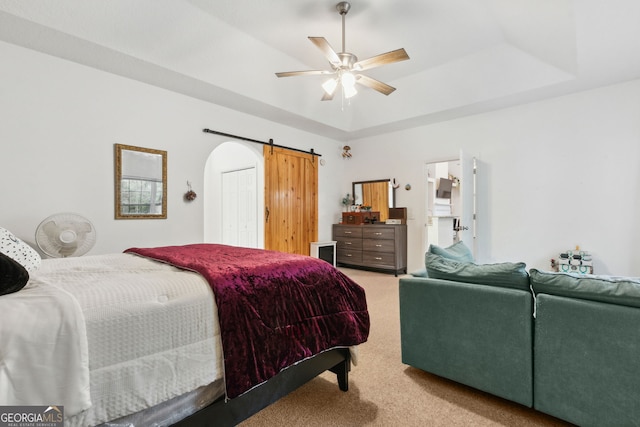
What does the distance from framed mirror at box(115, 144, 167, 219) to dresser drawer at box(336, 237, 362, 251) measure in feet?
10.1

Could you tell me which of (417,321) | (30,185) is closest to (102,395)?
(417,321)

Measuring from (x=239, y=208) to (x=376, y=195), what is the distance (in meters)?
2.66

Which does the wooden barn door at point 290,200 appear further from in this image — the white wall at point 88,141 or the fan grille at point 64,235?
the fan grille at point 64,235

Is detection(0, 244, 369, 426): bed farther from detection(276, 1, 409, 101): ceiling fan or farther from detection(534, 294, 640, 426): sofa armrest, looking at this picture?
detection(276, 1, 409, 101): ceiling fan

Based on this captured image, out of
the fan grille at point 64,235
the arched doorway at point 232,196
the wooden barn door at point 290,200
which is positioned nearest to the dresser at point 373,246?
the wooden barn door at point 290,200

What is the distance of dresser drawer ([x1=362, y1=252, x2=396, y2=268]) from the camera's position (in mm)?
5082

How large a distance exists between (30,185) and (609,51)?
17.8 ft

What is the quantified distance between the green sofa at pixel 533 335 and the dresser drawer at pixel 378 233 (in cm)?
304

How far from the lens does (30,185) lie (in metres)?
2.77

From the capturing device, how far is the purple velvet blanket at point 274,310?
1.32 m

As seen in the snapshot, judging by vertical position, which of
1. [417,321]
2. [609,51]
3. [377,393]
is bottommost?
[377,393]

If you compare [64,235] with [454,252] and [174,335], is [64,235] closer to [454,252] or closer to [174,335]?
[174,335]

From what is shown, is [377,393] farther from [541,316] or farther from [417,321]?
[541,316]

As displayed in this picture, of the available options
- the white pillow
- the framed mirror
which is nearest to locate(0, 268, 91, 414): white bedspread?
the white pillow
